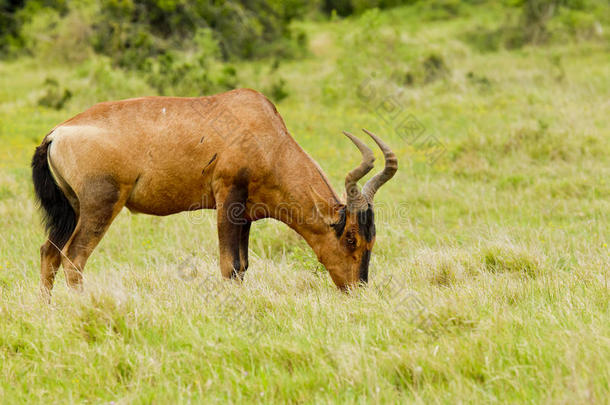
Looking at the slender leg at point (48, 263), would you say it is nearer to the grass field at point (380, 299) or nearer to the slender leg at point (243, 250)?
the grass field at point (380, 299)

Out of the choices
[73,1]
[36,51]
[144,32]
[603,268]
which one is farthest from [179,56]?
[603,268]

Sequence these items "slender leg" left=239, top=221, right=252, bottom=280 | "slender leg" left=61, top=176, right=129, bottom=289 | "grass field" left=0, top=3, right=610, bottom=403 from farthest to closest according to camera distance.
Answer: "slender leg" left=239, top=221, right=252, bottom=280 → "slender leg" left=61, top=176, right=129, bottom=289 → "grass field" left=0, top=3, right=610, bottom=403

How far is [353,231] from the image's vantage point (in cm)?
626

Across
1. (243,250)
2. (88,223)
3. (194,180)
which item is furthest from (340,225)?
(88,223)

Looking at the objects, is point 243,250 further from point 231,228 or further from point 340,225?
point 340,225

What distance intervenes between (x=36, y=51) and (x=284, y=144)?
2296 cm

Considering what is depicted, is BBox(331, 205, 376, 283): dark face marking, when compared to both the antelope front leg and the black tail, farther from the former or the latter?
the black tail

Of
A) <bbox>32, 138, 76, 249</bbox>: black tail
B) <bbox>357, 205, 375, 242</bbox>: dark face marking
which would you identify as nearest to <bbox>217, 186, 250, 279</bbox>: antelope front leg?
<bbox>357, 205, 375, 242</bbox>: dark face marking

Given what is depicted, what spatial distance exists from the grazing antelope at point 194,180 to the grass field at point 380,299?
13.7 inches

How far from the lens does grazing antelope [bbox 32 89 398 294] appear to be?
20.3ft

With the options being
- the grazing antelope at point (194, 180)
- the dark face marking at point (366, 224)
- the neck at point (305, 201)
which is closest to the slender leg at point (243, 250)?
the grazing antelope at point (194, 180)

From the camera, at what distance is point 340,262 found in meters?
6.34

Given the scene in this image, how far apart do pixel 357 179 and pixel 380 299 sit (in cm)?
107

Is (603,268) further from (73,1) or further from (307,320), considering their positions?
(73,1)
